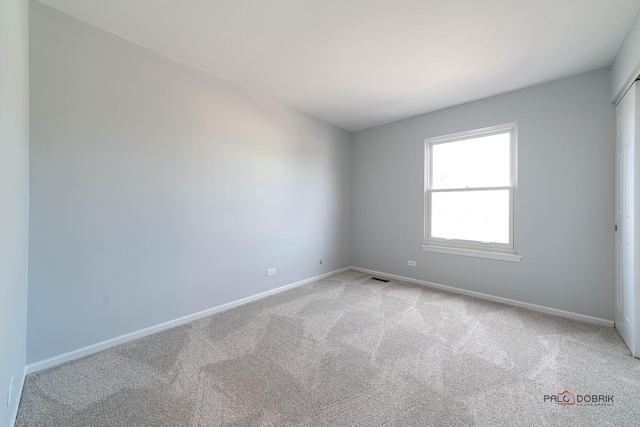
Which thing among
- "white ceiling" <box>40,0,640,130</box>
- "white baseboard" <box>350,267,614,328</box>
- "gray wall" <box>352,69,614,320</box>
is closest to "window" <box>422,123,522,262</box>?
"gray wall" <box>352,69,614,320</box>

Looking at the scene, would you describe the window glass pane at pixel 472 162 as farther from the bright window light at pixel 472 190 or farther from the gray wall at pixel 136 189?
the gray wall at pixel 136 189

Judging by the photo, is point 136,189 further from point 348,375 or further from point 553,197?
point 553,197

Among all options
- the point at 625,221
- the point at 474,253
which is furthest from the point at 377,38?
the point at 474,253

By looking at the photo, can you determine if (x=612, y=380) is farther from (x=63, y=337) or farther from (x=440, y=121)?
(x=63, y=337)

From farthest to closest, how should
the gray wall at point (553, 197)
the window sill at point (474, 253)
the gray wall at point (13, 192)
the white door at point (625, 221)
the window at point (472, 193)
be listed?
1. the window at point (472, 193)
2. the window sill at point (474, 253)
3. the gray wall at point (553, 197)
4. the white door at point (625, 221)
5. the gray wall at point (13, 192)

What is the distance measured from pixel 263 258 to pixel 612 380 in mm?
3323

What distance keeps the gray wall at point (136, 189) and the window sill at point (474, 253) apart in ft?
7.55

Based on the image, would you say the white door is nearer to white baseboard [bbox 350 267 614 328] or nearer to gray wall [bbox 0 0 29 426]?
white baseboard [bbox 350 267 614 328]

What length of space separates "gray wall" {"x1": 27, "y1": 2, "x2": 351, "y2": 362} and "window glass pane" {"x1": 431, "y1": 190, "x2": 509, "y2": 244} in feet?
7.98

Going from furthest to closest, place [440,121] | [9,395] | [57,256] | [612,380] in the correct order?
[440,121] → [57,256] → [612,380] → [9,395]

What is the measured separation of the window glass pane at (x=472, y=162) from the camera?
10.7ft

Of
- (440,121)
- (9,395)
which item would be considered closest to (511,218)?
(440,121)

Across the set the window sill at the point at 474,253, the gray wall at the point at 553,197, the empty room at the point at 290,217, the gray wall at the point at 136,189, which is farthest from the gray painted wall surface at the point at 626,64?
the gray wall at the point at 136,189

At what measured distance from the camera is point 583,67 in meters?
2.55
